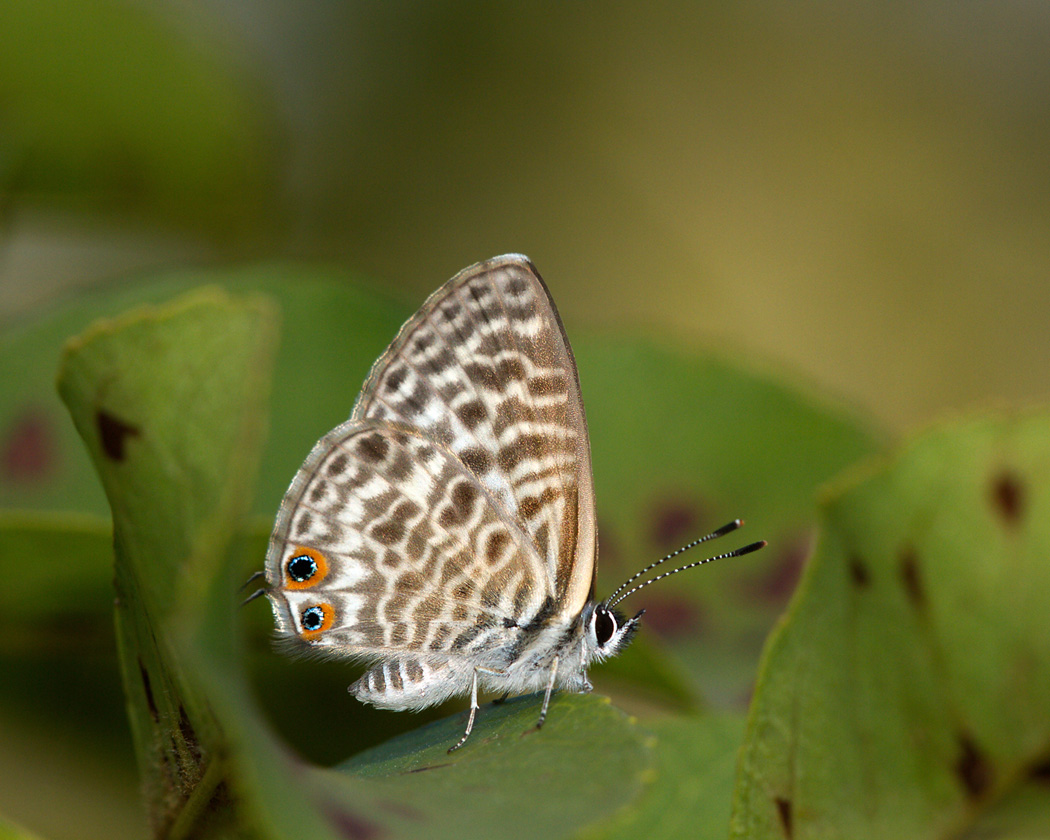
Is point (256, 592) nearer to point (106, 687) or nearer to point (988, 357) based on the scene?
point (106, 687)

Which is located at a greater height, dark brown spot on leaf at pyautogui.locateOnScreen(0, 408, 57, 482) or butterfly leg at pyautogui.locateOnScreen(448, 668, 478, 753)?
dark brown spot on leaf at pyautogui.locateOnScreen(0, 408, 57, 482)

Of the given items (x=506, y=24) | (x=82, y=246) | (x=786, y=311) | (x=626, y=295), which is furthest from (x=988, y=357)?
(x=82, y=246)

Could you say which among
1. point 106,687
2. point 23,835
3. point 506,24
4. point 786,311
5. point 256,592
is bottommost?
point 786,311

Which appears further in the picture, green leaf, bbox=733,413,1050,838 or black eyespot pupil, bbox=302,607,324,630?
black eyespot pupil, bbox=302,607,324,630

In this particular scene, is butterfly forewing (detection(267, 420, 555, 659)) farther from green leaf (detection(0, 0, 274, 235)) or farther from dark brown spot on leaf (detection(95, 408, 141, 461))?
green leaf (detection(0, 0, 274, 235))

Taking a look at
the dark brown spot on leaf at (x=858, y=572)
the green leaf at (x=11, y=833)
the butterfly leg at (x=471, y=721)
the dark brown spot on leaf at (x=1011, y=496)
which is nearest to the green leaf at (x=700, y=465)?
the butterfly leg at (x=471, y=721)

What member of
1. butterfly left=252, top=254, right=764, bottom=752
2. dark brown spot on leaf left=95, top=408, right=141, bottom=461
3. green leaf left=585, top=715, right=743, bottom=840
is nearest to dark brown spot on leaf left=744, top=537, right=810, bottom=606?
butterfly left=252, top=254, right=764, bottom=752
